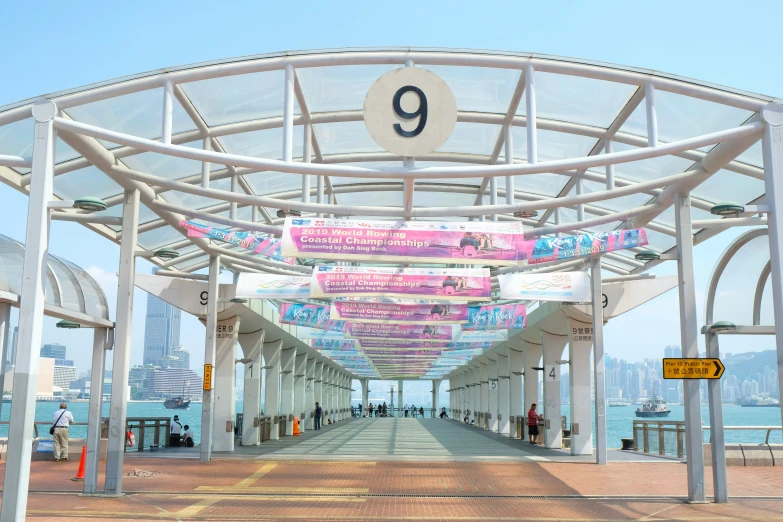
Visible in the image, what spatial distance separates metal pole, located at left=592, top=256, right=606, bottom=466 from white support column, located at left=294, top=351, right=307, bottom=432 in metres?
21.4

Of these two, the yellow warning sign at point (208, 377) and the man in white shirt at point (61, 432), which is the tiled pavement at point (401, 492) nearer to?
the man in white shirt at point (61, 432)

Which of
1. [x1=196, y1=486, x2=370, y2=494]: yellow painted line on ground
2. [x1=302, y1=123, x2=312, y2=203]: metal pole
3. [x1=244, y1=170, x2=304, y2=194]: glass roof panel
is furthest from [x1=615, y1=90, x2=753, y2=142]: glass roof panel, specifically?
[x1=196, y1=486, x2=370, y2=494]: yellow painted line on ground

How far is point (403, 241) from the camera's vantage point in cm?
1205

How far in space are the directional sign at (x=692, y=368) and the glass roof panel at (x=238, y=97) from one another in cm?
769

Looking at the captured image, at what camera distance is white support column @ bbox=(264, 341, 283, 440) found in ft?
96.0

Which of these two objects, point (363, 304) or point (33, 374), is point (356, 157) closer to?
point (363, 304)

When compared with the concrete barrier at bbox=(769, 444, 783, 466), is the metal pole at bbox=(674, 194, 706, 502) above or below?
above

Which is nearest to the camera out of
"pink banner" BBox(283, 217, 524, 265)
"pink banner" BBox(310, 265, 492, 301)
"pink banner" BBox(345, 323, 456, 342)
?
"pink banner" BBox(283, 217, 524, 265)

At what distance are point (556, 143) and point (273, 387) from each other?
59.5 ft

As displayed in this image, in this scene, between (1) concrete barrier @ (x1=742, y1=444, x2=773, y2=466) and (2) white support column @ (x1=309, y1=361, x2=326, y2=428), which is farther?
(2) white support column @ (x1=309, y1=361, x2=326, y2=428)

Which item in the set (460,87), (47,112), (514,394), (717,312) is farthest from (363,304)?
(514,394)

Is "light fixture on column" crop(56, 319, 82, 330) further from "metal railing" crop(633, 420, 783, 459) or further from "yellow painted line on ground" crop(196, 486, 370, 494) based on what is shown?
"metal railing" crop(633, 420, 783, 459)

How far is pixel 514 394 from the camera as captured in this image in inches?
1262

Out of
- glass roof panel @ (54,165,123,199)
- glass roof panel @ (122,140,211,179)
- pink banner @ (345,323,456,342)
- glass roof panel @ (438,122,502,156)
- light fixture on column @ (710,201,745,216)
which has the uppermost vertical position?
glass roof panel @ (438,122,502,156)
